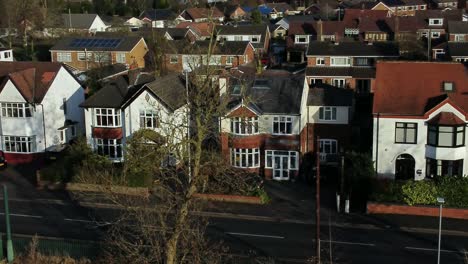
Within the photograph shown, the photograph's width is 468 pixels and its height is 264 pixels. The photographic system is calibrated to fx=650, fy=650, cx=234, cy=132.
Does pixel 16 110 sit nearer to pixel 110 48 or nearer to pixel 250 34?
pixel 110 48

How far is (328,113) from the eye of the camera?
36562 millimetres

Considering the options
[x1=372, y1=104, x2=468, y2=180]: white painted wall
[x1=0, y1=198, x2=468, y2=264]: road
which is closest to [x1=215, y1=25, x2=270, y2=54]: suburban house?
[x1=372, y1=104, x2=468, y2=180]: white painted wall

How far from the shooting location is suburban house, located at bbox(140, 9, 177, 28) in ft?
332

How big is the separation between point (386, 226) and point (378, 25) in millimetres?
54261

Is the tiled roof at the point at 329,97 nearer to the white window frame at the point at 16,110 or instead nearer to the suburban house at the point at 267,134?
the suburban house at the point at 267,134

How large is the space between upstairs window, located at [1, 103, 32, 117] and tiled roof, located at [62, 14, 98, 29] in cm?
5366

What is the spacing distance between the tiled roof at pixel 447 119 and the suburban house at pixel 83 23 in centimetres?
6556

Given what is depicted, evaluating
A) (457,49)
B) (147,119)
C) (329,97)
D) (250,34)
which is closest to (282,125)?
(329,97)

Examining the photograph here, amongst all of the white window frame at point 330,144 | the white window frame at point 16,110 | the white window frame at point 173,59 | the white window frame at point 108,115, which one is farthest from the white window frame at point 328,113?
the white window frame at point 173,59

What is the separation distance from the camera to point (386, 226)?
2845 centimetres

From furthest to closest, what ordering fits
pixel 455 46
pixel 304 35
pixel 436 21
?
pixel 436 21
pixel 304 35
pixel 455 46

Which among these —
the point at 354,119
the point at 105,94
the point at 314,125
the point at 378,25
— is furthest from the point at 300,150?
the point at 378,25

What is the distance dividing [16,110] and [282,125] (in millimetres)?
15866

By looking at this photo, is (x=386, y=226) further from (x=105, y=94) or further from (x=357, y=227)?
(x=105, y=94)
